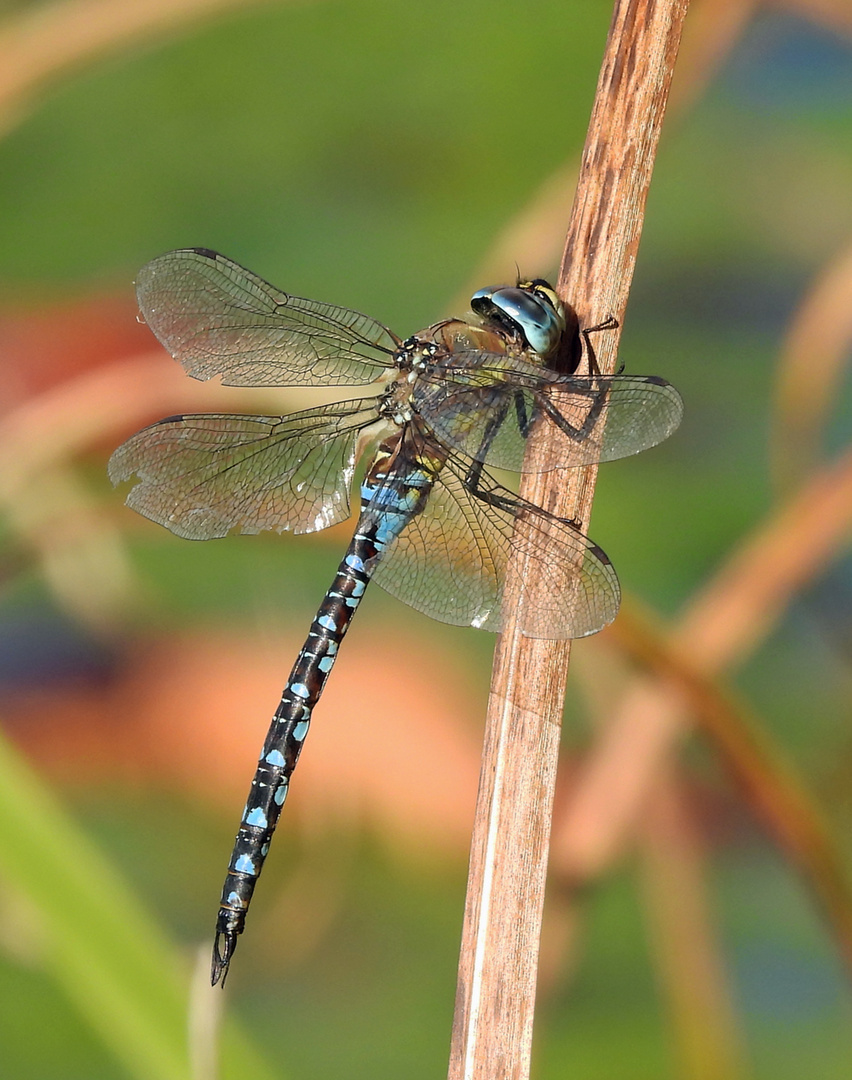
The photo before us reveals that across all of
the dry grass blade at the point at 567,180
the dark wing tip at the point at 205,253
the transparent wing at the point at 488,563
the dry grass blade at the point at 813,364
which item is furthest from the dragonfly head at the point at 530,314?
the dry grass blade at the point at 813,364

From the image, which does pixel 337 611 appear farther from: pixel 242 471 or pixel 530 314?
pixel 530 314

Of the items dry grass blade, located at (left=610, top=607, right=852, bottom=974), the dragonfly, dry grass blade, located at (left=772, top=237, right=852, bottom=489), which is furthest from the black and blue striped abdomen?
dry grass blade, located at (left=772, top=237, right=852, bottom=489)

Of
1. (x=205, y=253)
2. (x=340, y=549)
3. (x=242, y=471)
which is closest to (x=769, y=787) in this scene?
(x=340, y=549)

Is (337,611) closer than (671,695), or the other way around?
(337,611)

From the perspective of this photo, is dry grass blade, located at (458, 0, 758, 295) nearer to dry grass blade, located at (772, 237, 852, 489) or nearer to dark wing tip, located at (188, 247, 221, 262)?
dry grass blade, located at (772, 237, 852, 489)

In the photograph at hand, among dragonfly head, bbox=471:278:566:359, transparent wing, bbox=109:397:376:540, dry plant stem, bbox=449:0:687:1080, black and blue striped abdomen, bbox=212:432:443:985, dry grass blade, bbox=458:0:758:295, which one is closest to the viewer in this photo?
dry plant stem, bbox=449:0:687:1080
